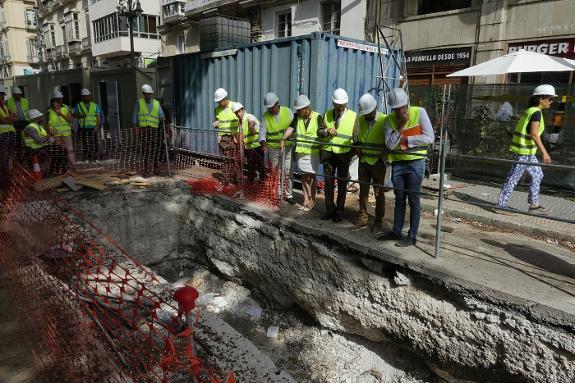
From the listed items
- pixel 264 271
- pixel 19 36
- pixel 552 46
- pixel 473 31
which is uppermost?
pixel 19 36

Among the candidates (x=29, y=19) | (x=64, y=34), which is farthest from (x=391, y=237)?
(x=29, y=19)

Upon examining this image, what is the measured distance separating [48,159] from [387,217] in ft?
20.8

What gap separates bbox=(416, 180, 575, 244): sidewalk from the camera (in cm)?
518

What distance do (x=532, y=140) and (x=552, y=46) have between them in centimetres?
594

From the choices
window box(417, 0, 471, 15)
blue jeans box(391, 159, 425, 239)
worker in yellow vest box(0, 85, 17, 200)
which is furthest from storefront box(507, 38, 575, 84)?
worker in yellow vest box(0, 85, 17, 200)

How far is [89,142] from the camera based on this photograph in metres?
9.27

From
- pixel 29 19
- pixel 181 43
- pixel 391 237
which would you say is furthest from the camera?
pixel 29 19

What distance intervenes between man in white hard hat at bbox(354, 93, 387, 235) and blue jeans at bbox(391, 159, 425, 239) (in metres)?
0.25

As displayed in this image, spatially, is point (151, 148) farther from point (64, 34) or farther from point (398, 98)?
point (64, 34)

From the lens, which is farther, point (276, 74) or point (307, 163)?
point (276, 74)

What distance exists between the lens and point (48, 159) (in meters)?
7.55

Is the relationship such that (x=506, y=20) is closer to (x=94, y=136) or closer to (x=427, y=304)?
(x=427, y=304)

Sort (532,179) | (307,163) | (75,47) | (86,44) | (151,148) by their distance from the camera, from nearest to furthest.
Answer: (532,179) < (307,163) < (151,148) < (86,44) < (75,47)

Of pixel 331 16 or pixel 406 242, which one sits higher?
pixel 331 16
